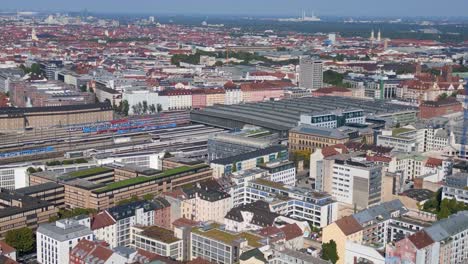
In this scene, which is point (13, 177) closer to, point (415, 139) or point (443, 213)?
point (443, 213)

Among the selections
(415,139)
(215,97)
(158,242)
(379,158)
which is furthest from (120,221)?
(215,97)

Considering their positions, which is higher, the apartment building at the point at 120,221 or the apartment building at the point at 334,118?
the apartment building at the point at 334,118

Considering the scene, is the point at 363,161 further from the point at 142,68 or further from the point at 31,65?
the point at 31,65

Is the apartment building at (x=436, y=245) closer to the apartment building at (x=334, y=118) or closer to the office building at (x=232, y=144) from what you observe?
the office building at (x=232, y=144)

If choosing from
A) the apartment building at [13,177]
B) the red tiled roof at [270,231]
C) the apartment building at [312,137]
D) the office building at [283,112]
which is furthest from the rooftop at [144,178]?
the office building at [283,112]

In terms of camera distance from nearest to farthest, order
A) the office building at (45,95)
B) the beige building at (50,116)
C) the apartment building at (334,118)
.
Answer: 1. the apartment building at (334,118)
2. the beige building at (50,116)
3. the office building at (45,95)

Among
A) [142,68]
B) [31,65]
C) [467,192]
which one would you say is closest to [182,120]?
[467,192]
